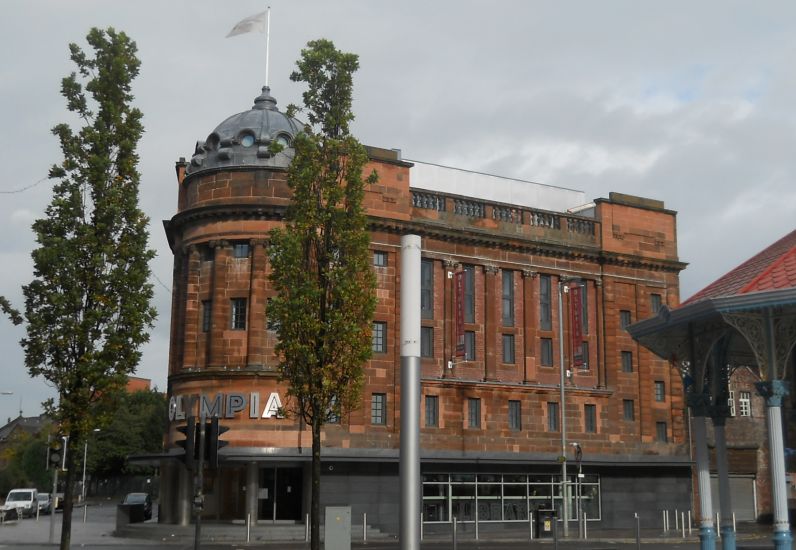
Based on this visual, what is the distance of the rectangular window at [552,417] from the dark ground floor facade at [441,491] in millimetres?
1944

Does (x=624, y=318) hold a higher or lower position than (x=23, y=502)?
higher

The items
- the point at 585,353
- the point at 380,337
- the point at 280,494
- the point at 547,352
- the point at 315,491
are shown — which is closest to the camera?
the point at 315,491

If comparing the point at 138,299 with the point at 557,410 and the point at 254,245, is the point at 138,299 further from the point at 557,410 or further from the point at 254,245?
the point at 557,410

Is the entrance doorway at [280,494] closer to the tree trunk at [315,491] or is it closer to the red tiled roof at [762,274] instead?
the tree trunk at [315,491]

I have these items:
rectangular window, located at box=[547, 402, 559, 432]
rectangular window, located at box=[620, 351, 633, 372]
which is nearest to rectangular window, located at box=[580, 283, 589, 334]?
rectangular window, located at box=[620, 351, 633, 372]

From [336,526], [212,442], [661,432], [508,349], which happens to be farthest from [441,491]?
[212,442]

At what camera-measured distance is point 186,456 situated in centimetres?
1786

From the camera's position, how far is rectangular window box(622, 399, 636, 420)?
166ft

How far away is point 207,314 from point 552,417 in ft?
59.4

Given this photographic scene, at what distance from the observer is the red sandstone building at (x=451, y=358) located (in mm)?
42031

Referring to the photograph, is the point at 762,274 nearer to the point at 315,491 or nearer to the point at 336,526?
the point at 336,526

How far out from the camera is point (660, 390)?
51.9m

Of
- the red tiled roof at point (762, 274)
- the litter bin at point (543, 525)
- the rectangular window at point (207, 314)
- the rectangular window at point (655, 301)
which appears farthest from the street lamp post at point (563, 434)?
the red tiled roof at point (762, 274)

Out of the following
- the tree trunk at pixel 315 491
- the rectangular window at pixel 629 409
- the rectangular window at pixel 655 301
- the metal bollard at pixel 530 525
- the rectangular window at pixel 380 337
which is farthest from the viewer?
the rectangular window at pixel 655 301
